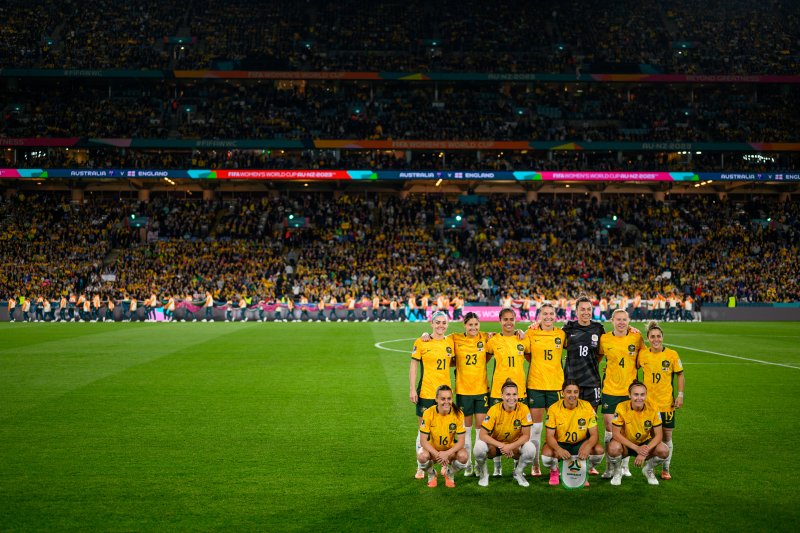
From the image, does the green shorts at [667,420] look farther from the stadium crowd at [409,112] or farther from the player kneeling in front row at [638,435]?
the stadium crowd at [409,112]

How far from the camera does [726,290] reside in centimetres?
4509

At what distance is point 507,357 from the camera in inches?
358

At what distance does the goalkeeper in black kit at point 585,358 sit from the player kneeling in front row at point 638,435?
1.71 feet

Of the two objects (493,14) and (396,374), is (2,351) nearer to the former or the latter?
(396,374)

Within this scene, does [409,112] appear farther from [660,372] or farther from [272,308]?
[660,372]

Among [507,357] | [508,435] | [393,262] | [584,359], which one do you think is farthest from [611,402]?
[393,262]

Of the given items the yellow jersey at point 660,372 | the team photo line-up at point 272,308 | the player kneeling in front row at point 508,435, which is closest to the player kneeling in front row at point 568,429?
the player kneeling in front row at point 508,435

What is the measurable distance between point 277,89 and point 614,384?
53.9m

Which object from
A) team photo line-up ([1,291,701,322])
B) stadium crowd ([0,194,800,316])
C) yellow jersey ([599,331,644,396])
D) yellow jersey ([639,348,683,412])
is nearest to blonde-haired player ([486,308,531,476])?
yellow jersey ([599,331,644,396])

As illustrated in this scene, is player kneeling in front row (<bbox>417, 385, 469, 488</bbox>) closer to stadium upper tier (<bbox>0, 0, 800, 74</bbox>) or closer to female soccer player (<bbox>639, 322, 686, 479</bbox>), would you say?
female soccer player (<bbox>639, 322, 686, 479</bbox>)

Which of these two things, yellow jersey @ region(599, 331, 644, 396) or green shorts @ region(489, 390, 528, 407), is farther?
yellow jersey @ region(599, 331, 644, 396)

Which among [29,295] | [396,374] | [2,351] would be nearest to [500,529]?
[396,374]

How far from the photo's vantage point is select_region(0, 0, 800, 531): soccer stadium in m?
8.53

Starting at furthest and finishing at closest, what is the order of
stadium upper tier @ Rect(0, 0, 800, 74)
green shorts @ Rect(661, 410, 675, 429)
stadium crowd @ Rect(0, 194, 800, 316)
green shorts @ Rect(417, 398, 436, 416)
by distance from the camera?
stadium upper tier @ Rect(0, 0, 800, 74) → stadium crowd @ Rect(0, 194, 800, 316) → green shorts @ Rect(417, 398, 436, 416) → green shorts @ Rect(661, 410, 675, 429)
